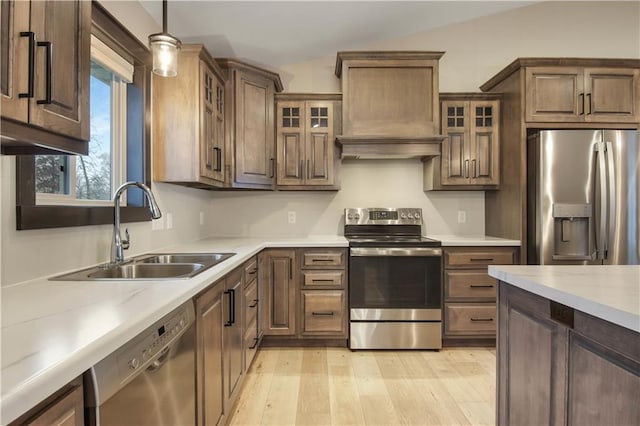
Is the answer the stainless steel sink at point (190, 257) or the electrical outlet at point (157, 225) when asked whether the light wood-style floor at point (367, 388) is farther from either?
the electrical outlet at point (157, 225)

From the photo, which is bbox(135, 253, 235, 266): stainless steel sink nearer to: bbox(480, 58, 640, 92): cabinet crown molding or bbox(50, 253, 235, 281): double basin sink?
bbox(50, 253, 235, 281): double basin sink

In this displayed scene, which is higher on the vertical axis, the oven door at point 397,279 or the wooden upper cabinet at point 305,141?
the wooden upper cabinet at point 305,141

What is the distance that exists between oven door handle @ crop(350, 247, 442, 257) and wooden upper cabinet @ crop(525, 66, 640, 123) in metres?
1.32

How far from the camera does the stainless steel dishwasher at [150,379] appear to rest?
0.73 m

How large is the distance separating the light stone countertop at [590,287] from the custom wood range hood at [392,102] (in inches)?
69.0

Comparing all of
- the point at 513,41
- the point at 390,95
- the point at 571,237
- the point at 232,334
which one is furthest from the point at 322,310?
the point at 513,41

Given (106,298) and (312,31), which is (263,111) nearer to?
(312,31)

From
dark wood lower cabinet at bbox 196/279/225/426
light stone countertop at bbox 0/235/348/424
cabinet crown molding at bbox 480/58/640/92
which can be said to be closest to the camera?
light stone countertop at bbox 0/235/348/424

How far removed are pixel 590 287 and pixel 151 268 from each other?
1.81 metres

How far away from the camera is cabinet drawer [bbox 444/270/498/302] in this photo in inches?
112

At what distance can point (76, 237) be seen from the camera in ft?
5.08

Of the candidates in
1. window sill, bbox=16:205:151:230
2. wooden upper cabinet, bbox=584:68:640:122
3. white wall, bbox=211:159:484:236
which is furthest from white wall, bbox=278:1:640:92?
window sill, bbox=16:205:151:230

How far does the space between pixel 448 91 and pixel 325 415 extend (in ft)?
9.98

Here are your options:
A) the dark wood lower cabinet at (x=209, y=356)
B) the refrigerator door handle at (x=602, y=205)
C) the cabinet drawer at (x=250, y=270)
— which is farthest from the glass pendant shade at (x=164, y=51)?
the refrigerator door handle at (x=602, y=205)
